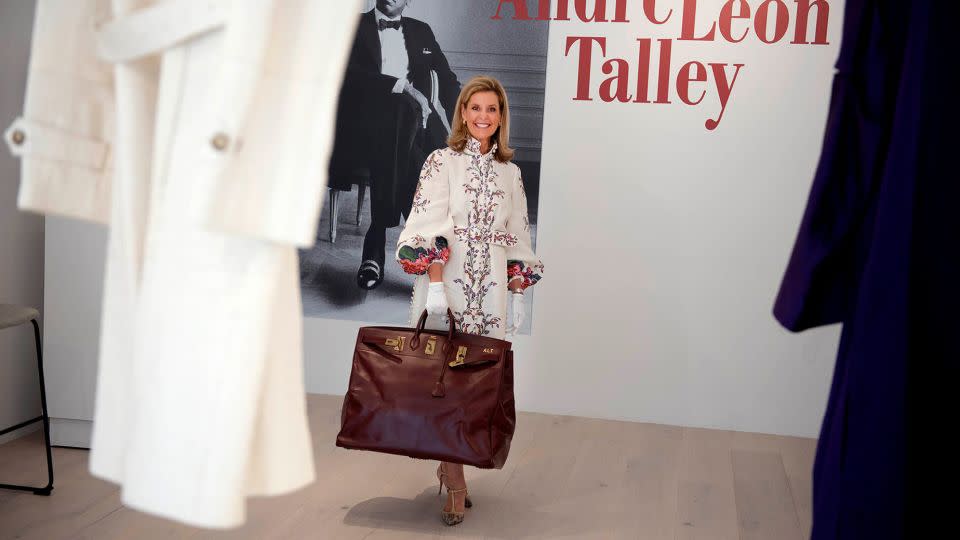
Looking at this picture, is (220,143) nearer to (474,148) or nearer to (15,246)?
(474,148)

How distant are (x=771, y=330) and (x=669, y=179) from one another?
93 centimetres

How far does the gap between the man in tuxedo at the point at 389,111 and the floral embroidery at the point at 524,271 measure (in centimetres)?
170

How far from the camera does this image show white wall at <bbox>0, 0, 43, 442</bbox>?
13.7 feet

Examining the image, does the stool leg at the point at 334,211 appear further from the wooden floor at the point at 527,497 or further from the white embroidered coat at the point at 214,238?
the white embroidered coat at the point at 214,238

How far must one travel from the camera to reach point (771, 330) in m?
5.00

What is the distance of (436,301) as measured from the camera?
3426mm

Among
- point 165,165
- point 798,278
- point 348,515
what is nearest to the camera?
point 165,165

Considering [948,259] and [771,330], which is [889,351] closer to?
[948,259]

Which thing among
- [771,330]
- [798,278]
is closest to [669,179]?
[771,330]

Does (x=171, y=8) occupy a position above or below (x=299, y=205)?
above

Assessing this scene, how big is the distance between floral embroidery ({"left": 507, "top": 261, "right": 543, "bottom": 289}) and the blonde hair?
399 mm

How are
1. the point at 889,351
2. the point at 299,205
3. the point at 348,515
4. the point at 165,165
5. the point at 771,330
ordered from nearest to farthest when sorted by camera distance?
the point at 299,205, the point at 165,165, the point at 889,351, the point at 348,515, the point at 771,330

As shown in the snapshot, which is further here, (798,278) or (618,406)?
(618,406)

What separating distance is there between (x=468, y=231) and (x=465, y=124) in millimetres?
418
